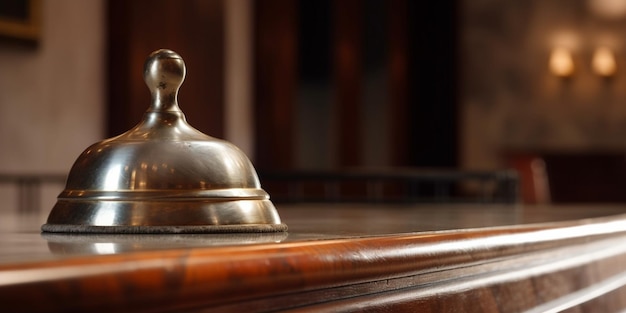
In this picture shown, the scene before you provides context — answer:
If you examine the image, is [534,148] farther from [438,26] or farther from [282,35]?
[282,35]

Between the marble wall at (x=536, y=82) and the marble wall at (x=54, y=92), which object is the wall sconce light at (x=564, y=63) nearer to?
the marble wall at (x=536, y=82)

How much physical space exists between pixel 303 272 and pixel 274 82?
7.79 m

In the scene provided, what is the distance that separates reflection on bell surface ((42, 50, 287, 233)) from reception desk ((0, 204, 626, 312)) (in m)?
0.02

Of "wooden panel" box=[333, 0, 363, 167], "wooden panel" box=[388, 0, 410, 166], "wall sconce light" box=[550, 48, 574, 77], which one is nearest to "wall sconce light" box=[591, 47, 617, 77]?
"wall sconce light" box=[550, 48, 574, 77]

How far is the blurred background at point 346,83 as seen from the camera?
18.5 feet

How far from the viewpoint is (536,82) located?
11.0m

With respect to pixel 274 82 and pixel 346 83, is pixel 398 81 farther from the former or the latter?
pixel 274 82

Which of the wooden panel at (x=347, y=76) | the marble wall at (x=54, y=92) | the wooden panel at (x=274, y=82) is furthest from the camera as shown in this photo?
the wooden panel at (x=347, y=76)

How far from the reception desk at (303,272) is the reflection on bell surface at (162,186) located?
2cm

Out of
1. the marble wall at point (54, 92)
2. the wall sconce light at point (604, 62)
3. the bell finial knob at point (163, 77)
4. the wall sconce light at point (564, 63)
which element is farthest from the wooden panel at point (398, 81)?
the bell finial knob at point (163, 77)

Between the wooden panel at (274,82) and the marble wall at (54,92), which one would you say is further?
the wooden panel at (274,82)

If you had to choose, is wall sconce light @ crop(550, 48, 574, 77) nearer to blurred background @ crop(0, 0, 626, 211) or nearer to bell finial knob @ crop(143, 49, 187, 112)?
blurred background @ crop(0, 0, 626, 211)

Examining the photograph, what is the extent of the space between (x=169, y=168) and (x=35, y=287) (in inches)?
12.3

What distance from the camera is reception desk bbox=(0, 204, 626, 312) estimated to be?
373 mm
